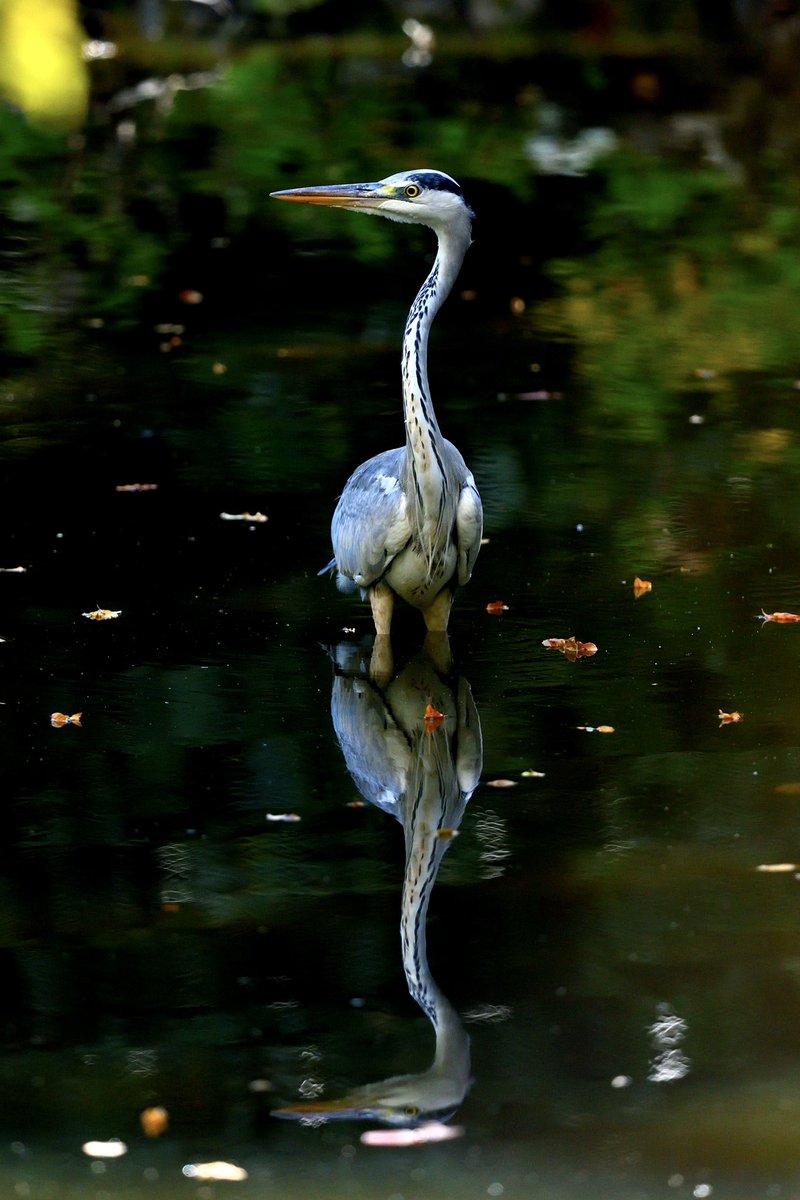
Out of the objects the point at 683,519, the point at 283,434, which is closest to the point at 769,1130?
the point at 683,519

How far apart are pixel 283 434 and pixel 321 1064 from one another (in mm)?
6169

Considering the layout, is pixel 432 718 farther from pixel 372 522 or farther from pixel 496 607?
pixel 496 607

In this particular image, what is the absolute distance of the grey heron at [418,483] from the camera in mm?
7211

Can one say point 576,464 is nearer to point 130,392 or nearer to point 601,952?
point 130,392

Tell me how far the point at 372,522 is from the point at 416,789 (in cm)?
132

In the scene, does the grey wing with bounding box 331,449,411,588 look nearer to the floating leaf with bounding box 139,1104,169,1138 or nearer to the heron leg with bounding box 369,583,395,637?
the heron leg with bounding box 369,583,395,637

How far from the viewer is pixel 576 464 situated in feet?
33.4

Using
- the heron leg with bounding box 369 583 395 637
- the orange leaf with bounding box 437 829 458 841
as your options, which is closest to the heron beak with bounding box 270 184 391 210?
the heron leg with bounding box 369 583 395 637

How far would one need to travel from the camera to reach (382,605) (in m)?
7.68

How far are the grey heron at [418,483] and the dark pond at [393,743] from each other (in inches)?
16.2

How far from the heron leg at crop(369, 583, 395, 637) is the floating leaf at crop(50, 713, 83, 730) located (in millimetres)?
1312

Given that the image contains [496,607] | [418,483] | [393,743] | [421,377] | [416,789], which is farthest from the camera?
[496,607]

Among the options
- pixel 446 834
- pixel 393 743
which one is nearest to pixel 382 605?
pixel 393 743

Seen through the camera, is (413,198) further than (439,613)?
No
